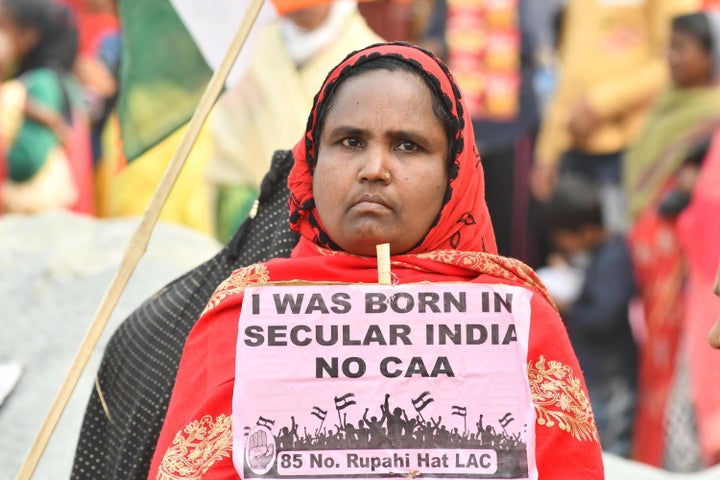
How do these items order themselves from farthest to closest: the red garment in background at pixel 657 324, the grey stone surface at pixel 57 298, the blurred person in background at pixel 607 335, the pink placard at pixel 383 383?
the blurred person in background at pixel 607 335, the red garment in background at pixel 657 324, the grey stone surface at pixel 57 298, the pink placard at pixel 383 383

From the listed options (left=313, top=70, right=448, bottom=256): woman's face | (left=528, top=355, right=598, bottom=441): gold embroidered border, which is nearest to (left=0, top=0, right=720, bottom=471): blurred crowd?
(left=313, top=70, right=448, bottom=256): woman's face

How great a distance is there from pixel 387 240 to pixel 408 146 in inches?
7.5

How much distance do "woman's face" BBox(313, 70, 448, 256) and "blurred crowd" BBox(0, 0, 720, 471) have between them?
2.77 m

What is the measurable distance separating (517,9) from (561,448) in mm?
5911

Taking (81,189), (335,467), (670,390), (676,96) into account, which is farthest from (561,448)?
(81,189)

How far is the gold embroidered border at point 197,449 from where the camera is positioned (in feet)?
9.25

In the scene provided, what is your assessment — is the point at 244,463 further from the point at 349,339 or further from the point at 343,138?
the point at 343,138

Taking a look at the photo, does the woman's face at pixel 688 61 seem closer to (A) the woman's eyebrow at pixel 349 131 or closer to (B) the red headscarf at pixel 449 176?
(B) the red headscarf at pixel 449 176

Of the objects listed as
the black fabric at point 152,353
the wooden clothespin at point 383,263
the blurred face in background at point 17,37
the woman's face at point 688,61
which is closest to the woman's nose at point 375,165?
the wooden clothespin at point 383,263

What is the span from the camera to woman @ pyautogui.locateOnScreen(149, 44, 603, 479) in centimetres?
281

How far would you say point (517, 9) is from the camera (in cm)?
844

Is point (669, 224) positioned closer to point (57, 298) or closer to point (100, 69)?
point (57, 298)

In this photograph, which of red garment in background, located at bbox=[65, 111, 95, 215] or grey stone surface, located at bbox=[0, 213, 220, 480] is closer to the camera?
grey stone surface, located at bbox=[0, 213, 220, 480]

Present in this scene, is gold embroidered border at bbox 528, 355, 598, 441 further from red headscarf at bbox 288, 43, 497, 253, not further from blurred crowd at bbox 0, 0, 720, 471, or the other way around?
blurred crowd at bbox 0, 0, 720, 471
